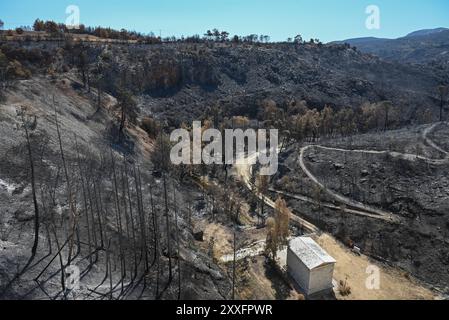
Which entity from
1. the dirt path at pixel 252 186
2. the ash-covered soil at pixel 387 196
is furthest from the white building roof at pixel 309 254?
the dirt path at pixel 252 186

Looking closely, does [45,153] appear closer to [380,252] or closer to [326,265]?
[326,265]

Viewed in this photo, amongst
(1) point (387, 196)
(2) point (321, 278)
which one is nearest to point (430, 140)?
(1) point (387, 196)

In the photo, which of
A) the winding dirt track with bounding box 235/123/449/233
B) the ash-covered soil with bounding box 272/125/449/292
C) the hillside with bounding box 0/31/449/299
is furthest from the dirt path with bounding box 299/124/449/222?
the ash-covered soil with bounding box 272/125/449/292

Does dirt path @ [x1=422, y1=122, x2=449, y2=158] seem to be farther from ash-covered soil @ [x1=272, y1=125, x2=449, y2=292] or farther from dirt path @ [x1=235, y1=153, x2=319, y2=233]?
dirt path @ [x1=235, y1=153, x2=319, y2=233]

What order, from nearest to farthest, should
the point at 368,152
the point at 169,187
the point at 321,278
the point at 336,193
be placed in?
the point at 321,278, the point at 169,187, the point at 336,193, the point at 368,152

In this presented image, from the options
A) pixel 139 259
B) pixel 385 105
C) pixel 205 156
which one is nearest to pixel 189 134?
pixel 205 156

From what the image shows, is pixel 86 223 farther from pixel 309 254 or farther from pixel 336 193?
pixel 336 193
